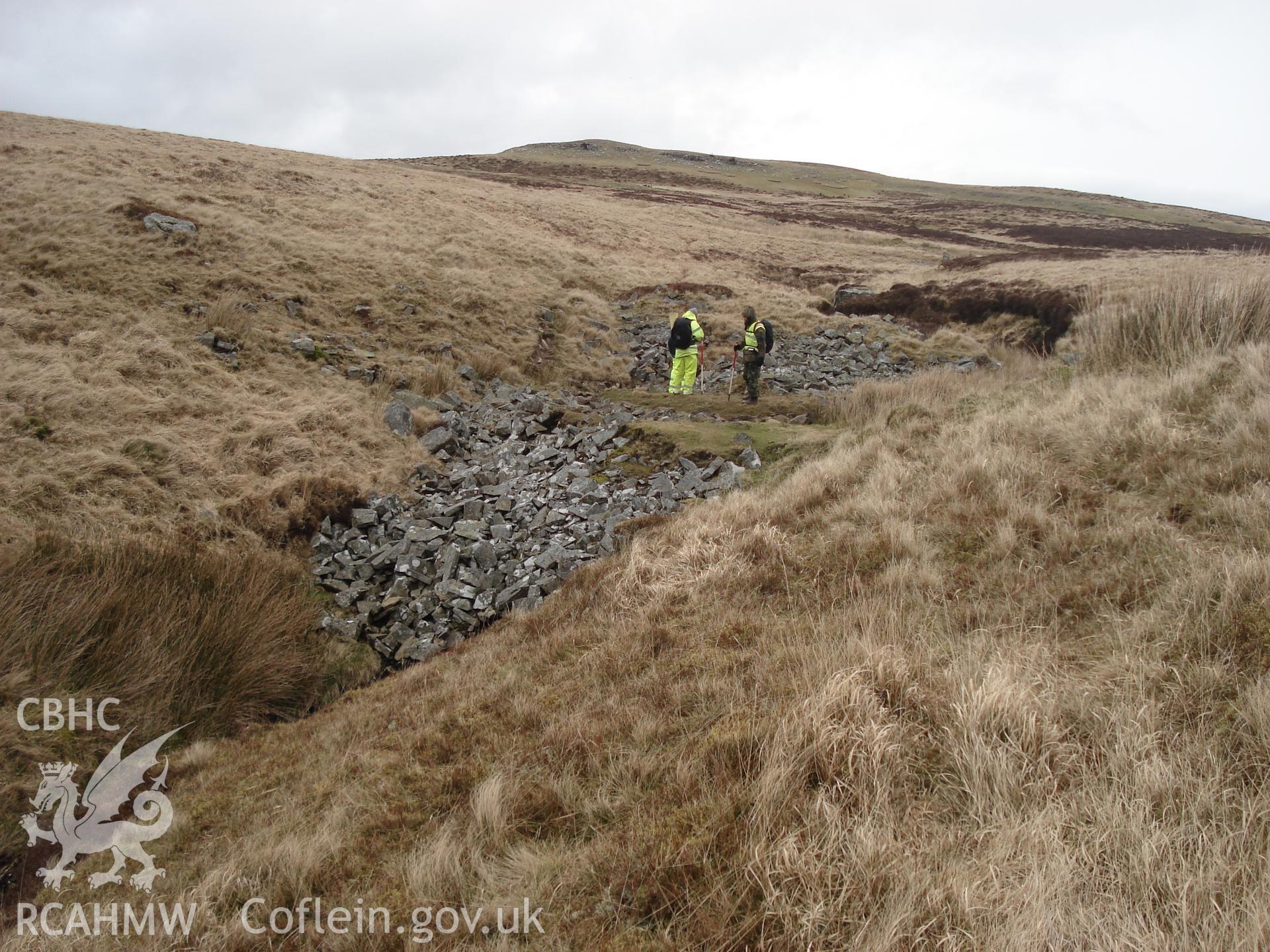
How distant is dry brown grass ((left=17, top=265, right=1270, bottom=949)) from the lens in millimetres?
2391

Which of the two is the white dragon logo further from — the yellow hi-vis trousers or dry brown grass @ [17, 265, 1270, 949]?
the yellow hi-vis trousers

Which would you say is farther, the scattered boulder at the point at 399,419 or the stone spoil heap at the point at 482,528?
the scattered boulder at the point at 399,419

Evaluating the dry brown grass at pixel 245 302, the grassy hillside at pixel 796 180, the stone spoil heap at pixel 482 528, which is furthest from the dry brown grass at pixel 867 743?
the grassy hillside at pixel 796 180

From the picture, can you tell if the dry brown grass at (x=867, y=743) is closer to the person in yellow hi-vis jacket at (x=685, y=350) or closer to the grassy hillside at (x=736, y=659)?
the grassy hillside at (x=736, y=659)

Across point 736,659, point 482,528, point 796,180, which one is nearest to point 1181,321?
point 736,659

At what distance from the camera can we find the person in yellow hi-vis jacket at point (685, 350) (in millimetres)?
15422

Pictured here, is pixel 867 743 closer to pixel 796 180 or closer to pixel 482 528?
Result: pixel 482 528

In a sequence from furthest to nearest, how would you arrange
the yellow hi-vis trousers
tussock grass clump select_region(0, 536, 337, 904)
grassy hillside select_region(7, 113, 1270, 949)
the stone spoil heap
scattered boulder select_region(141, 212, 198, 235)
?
1. scattered boulder select_region(141, 212, 198, 235)
2. the yellow hi-vis trousers
3. the stone spoil heap
4. tussock grass clump select_region(0, 536, 337, 904)
5. grassy hillside select_region(7, 113, 1270, 949)

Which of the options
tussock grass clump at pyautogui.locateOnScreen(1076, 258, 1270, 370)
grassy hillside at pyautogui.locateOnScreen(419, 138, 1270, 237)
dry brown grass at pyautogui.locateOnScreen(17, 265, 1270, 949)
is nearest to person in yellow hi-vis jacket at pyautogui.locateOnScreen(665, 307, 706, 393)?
tussock grass clump at pyautogui.locateOnScreen(1076, 258, 1270, 370)

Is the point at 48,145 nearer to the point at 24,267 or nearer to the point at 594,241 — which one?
the point at 24,267

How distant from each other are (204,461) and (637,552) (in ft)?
23.2

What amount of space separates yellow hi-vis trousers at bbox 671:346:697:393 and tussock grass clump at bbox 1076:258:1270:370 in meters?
8.12

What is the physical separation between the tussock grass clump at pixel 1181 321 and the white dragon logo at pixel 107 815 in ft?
36.9

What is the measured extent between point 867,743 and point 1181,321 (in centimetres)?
904
